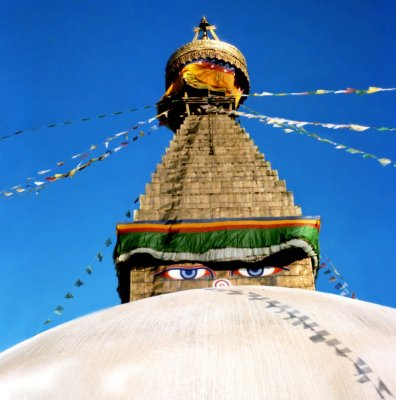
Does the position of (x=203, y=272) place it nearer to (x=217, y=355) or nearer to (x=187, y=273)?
(x=187, y=273)

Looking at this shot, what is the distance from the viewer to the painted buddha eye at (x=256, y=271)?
9.00m

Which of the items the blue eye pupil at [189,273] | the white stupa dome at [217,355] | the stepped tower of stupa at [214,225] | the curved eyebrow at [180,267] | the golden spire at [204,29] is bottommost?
the white stupa dome at [217,355]

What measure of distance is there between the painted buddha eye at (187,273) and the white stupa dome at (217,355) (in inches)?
187

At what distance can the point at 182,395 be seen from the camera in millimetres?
3113

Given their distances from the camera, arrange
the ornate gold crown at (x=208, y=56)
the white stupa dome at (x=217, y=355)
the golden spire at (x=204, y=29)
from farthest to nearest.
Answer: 1. the golden spire at (x=204, y=29)
2. the ornate gold crown at (x=208, y=56)
3. the white stupa dome at (x=217, y=355)

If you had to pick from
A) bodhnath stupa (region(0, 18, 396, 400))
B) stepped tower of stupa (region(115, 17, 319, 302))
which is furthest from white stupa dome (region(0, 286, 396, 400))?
stepped tower of stupa (region(115, 17, 319, 302))

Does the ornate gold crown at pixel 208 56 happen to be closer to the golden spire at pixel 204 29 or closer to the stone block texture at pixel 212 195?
the golden spire at pixel 204 29

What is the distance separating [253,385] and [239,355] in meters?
0.25

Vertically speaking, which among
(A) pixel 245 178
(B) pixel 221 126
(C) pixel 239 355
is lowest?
(C) pixel 239 355

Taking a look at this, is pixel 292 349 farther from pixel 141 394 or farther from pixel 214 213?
pixel 214 213

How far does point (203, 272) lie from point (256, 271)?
34.9 inches

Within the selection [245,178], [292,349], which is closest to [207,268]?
[245,178]

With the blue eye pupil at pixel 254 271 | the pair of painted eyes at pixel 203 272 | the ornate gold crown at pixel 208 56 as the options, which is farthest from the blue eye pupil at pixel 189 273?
the ornate gold crown at pixel 208 56

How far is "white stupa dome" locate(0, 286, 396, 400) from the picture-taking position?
3150 millimetres
